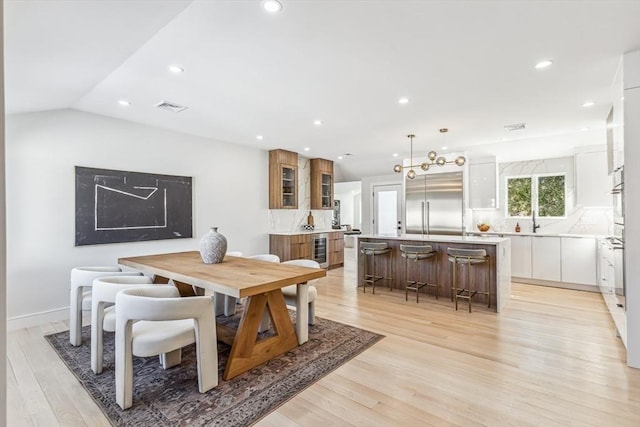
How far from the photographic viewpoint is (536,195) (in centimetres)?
623

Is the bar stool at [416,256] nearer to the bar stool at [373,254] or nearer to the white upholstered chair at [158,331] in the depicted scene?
the bar stool at [373,254]

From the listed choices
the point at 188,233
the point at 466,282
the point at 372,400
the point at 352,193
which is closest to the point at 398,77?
the point at 372,400

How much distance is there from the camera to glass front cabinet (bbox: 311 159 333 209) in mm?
7770

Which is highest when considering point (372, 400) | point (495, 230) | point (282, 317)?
point (495, 230)

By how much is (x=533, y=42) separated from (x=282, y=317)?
317cm

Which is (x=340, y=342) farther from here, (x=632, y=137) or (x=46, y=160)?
(x=46, y=160)

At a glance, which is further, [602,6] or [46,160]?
[46,160]

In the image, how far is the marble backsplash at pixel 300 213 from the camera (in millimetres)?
7035

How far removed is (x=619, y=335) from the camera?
3.28 m

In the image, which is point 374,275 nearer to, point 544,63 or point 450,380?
point 450,380

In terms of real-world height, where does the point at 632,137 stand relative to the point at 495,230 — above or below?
above

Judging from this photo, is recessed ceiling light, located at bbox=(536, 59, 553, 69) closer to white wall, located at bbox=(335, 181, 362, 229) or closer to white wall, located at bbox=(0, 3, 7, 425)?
white wall, located at bbox=(0, 3, 7, 425)

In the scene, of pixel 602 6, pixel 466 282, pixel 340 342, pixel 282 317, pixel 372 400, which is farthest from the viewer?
pixel 466 282

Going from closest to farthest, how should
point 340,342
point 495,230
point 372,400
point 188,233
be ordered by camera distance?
point 372,400, point 340,342, point 188,233, point 495,230
